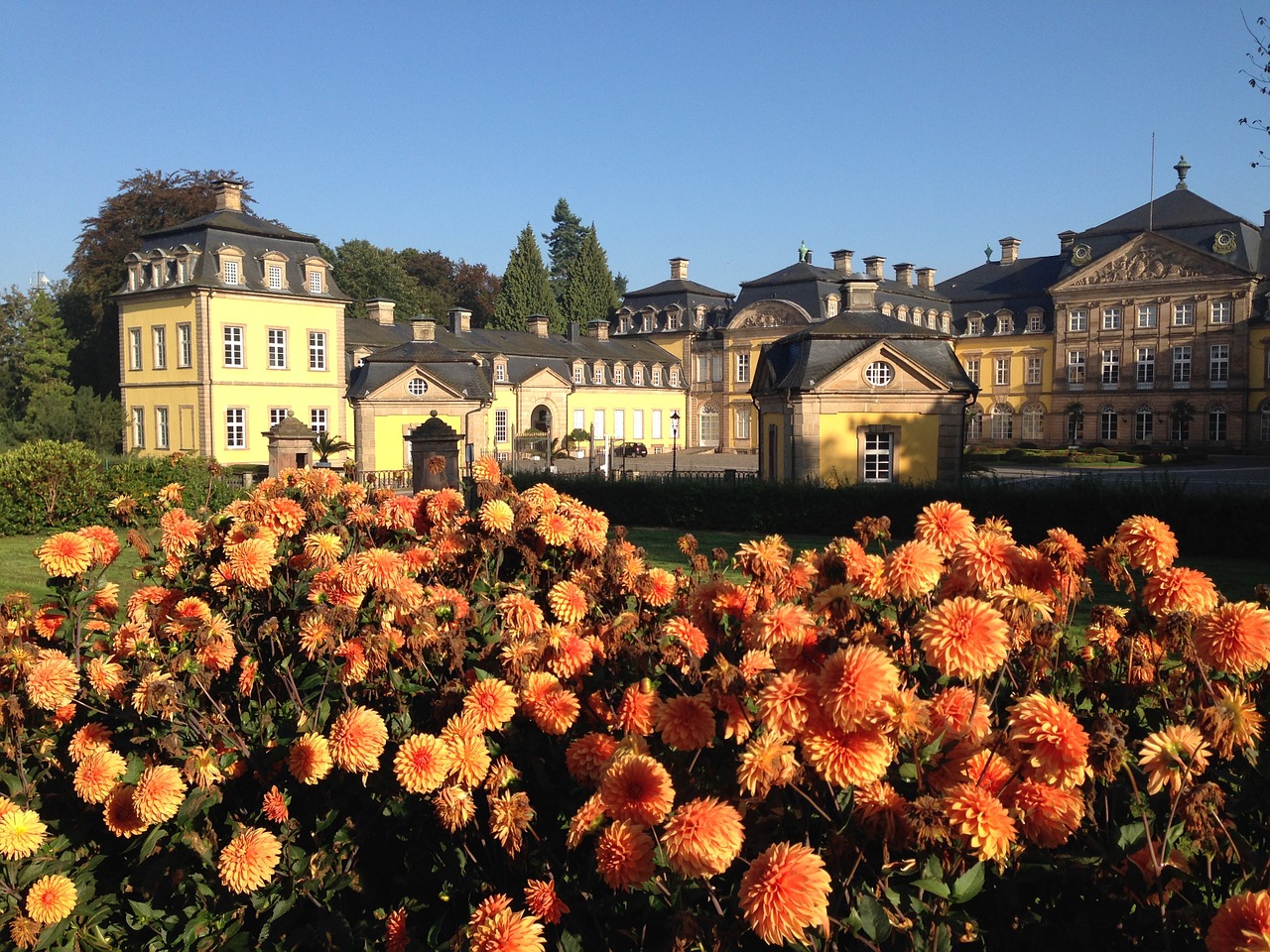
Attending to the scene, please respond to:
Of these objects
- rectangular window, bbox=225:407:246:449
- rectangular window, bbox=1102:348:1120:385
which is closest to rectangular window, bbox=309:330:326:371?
rectangular window, bbox=225:407:246:449

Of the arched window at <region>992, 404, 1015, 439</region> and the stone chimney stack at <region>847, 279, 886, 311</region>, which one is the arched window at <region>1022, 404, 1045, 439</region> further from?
the stone chimney stack at <region>847, 279, 886, 311</region>

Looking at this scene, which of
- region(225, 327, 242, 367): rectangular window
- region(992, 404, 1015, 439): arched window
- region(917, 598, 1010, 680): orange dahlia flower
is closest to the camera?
region(917, 598, 1010, 680): orange dahlia flower

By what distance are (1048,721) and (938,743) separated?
1.00 feet

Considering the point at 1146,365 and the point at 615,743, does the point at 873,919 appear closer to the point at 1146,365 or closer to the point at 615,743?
the point at 615,743

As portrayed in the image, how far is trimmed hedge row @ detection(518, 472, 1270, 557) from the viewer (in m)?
15.6

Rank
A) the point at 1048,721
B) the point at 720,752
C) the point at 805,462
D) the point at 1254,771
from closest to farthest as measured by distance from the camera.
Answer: the point at 1048,721
the point at 720,752
the point at 1254,771
the point at 805,462

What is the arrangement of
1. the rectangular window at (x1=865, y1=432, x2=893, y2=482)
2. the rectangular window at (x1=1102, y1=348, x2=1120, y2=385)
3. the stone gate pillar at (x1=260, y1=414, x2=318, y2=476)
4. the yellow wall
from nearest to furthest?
the yellow wall < the rectangular window at (x1=865, y1=432, x2=893, y2=482) < the stone gate pillar at (x1=260, y1=414, x2=318, y2=476) < the rectangular window at (x1=1102, y1=348, x2=1120, y2=385)

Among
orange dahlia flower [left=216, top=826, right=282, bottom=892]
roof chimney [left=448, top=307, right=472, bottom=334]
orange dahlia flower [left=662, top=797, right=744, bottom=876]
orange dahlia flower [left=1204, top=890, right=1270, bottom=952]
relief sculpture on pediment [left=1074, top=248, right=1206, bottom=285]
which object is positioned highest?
relief sculpture on pediment [left=1074, top=248, right=1206, bottom=285]

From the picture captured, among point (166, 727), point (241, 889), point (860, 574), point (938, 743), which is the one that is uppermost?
point (860, 574)

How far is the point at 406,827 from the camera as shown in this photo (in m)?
3.06

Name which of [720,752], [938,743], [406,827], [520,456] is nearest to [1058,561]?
[938,743]

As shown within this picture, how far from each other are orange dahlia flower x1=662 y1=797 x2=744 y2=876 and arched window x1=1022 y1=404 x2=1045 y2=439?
59341 millimetres

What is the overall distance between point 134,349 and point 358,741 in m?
42.3

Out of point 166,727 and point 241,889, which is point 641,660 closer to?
point 241,889
